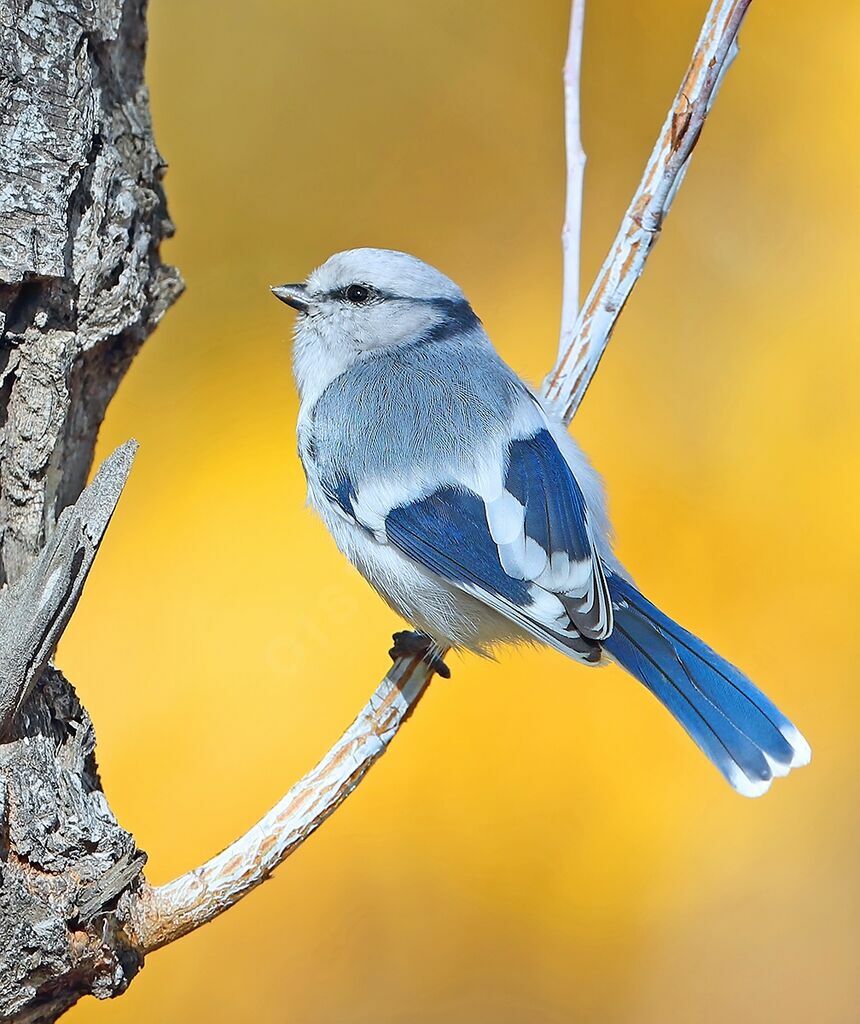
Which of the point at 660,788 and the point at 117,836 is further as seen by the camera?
the point at 660,788

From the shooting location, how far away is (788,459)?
7.45ft

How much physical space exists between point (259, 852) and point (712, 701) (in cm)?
52

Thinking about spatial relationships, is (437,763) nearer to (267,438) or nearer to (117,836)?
(267,438)

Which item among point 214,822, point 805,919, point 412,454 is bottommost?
point 214,822

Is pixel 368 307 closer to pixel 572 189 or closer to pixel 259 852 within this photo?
pixel 572 189

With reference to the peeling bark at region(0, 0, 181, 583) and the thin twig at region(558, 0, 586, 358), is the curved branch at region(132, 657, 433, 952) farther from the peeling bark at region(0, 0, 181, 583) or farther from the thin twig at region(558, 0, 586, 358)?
the thin twig at region(558, 0, 586, 358)

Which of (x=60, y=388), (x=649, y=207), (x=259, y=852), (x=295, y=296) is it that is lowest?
(x=259, y=852)

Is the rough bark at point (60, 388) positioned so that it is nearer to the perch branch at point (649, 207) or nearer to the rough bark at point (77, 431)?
the rough bark at point (77, 431)

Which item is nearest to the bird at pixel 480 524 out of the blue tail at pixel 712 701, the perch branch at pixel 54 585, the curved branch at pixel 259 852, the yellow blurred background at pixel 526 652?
the blue tail at pixel 712 701

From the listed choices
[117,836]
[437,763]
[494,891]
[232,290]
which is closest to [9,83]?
[117,836]

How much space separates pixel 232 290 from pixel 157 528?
48 cm

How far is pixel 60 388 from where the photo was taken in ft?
3.97

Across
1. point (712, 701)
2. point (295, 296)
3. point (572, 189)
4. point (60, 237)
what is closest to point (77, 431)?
point (60, 237)

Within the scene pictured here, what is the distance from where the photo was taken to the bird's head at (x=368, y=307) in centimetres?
148
